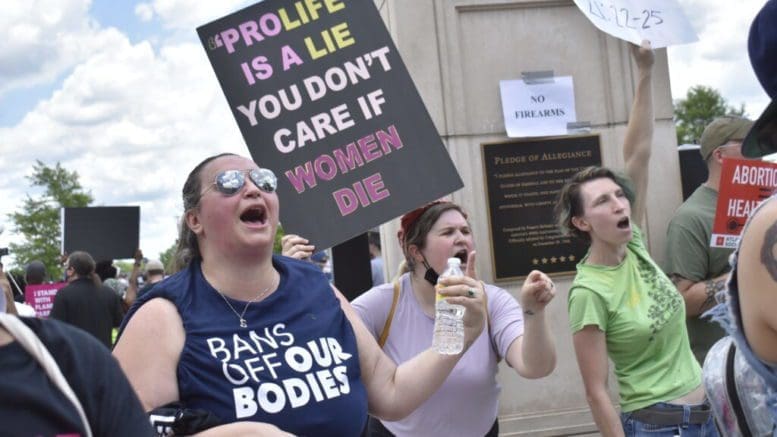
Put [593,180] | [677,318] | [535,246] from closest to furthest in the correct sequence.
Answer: [677,318] < [593,180] < [535,246]

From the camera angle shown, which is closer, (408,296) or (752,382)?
(752,382)

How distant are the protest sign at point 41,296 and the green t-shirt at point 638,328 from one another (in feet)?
27.2

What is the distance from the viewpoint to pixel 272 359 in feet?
8.85

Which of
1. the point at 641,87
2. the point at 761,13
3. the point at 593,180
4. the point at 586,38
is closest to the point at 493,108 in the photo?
the point at 586,38

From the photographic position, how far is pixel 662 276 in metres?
4.06

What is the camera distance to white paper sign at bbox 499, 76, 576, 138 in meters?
5.91

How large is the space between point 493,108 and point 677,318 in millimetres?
2453

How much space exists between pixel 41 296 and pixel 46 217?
166 ft

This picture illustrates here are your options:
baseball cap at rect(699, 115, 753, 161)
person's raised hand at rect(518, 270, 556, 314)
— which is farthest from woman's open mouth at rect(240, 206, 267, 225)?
baseball cap at rect(699, 115, 753, 161)

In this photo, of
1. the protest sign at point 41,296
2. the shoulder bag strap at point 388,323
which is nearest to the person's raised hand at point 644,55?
the shoulder bag strap at point 388,323

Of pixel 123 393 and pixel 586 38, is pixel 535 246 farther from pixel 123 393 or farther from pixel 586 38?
pixel 123 393

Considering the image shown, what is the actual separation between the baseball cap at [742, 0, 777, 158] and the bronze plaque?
394 cm

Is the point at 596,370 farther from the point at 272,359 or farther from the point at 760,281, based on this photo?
the point at 760,281

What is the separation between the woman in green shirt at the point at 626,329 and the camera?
372 centimetres
